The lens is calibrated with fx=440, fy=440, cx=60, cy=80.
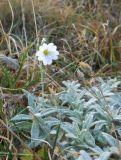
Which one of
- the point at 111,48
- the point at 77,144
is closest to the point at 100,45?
the point at 111,48

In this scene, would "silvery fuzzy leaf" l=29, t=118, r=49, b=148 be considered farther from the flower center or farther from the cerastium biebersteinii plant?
the flower center

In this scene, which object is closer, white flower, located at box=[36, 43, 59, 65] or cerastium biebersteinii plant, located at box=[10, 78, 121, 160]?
cerastium biebersteinii plant, located at box=[10, 78, 121, 160]

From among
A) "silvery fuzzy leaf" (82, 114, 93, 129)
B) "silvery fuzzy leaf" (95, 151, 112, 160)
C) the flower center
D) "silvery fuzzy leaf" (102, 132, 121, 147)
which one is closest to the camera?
"silvery fuzzy leaf" (95, 151, 112, 160)

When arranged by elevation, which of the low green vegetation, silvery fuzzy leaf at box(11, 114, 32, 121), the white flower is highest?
the white flower

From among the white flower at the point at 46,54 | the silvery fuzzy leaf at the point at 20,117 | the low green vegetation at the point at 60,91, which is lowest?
the low green vegetation at the point at 60,91

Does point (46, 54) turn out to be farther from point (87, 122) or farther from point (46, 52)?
point (87, 122)

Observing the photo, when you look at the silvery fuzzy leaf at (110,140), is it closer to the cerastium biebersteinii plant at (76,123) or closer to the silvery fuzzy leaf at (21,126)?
the cerastium biebersteinii plant at (76,123)

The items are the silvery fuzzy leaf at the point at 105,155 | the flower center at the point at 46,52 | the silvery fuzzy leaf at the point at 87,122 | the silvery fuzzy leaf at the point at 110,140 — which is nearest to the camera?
the silvery fuzzy leaf at the point at 105,155

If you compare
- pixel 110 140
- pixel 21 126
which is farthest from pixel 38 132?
pixel 110 140

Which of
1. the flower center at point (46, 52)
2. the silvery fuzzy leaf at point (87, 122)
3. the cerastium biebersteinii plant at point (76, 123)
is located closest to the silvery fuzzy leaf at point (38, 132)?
the cerastium biebersteinii plant at point (76, 123)

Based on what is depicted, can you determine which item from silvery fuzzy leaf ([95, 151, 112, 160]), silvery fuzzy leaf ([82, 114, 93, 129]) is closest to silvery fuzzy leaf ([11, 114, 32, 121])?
silvery fuzzy leaf ([82, 114, 93, 129])
